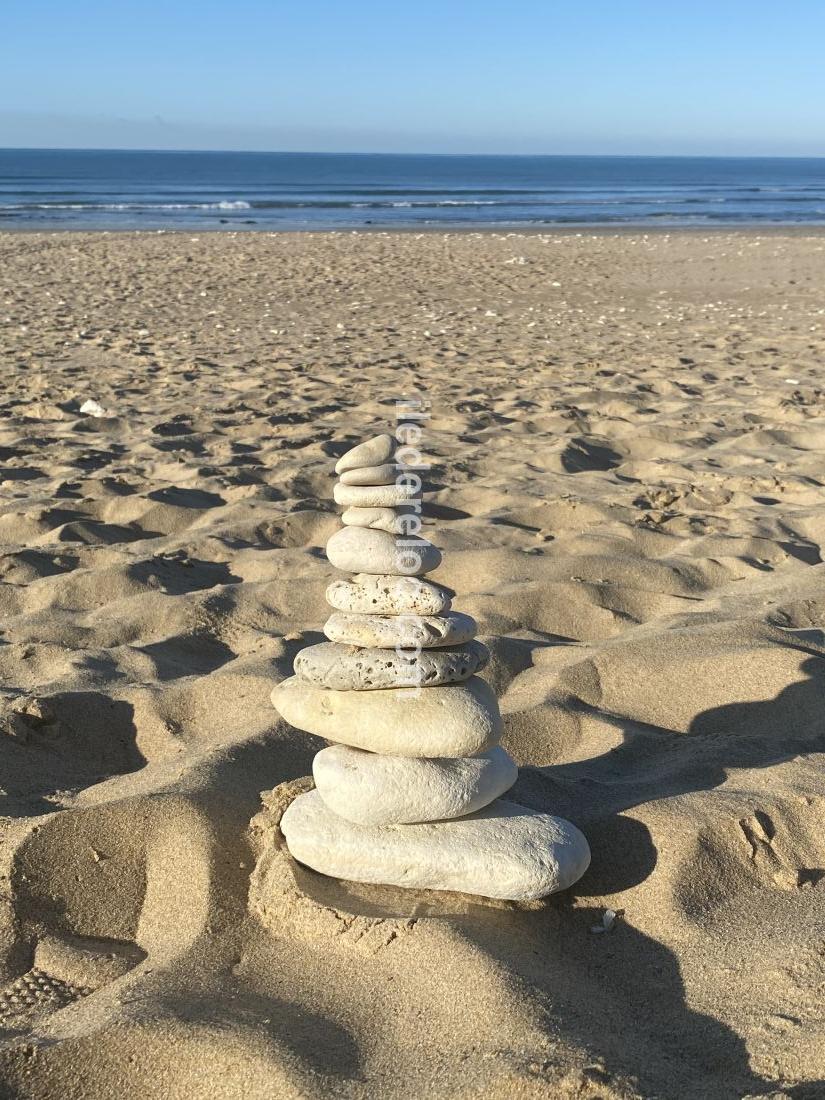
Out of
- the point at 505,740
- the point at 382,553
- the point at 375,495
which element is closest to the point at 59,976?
the point at 382,553

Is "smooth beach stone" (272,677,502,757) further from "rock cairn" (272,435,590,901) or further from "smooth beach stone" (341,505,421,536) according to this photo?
"smooth beach stone" (341,505,421,536)

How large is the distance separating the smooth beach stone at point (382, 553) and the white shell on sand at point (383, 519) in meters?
0.02

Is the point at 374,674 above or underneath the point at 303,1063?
above

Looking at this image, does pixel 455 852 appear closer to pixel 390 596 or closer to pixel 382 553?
pixel 390 596

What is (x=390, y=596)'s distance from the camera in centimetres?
296

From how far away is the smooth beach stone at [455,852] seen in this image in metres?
2.74

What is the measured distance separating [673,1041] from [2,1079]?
135cm

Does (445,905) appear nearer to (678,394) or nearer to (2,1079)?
(2,1079)

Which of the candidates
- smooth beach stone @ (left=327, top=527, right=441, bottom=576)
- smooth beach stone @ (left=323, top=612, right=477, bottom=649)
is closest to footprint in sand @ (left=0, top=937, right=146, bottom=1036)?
smooth beach stone @ (left=323, top=612, right=477, bottom=649)

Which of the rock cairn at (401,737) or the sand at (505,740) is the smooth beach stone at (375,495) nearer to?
the rock cairn at (401,737)

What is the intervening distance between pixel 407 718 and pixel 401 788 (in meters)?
0.18

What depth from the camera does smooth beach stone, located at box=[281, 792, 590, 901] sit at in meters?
2.74

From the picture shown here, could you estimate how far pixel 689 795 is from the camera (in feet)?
10.5

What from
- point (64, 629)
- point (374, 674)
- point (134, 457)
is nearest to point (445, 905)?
point (374, 674)
